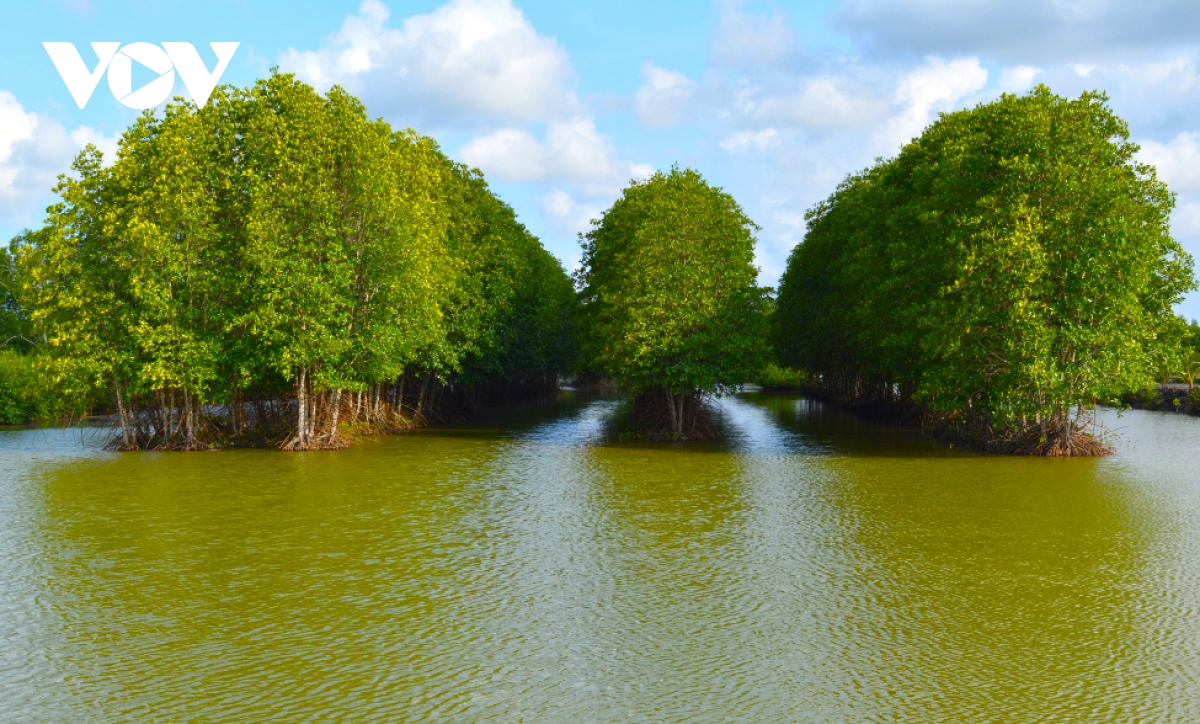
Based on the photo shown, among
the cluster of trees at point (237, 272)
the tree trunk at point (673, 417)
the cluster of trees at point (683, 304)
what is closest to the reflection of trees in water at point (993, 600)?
the cluster of trees at point (683, 304)

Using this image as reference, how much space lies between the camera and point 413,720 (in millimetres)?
11594

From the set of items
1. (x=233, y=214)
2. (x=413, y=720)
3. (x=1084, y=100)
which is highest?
(x=1084, y=100)

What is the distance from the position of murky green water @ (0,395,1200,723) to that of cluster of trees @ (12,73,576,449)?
7055 millimetres

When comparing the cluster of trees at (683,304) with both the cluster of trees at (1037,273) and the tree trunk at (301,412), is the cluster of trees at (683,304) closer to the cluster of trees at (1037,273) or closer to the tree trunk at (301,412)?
the cluster of trees at (1037,273)

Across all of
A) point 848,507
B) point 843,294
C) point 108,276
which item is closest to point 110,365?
point 108,276

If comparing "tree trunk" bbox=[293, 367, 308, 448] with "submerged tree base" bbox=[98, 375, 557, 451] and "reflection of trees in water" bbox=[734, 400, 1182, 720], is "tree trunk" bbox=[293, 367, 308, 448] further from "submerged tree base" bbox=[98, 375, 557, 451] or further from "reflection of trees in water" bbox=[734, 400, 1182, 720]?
"reflection of trees in water" bbox=[734, 400, 1182, 720]

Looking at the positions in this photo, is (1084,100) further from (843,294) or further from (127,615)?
(127,615)

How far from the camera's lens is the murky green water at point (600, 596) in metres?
12.3

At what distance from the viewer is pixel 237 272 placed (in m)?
39.2

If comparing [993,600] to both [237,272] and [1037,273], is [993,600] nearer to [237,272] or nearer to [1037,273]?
[1037,273]

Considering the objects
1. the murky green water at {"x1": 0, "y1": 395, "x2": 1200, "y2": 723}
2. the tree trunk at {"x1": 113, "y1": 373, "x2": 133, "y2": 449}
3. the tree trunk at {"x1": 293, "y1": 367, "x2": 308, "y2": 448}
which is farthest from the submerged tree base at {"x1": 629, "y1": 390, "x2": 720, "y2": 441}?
the tree trunk at {"x1": 113, "y1": 373, "x2": 133, "y2": 449}

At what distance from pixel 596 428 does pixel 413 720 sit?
145 feet

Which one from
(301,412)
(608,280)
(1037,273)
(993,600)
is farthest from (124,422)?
(1037,273)

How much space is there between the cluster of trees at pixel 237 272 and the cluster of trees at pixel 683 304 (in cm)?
891
